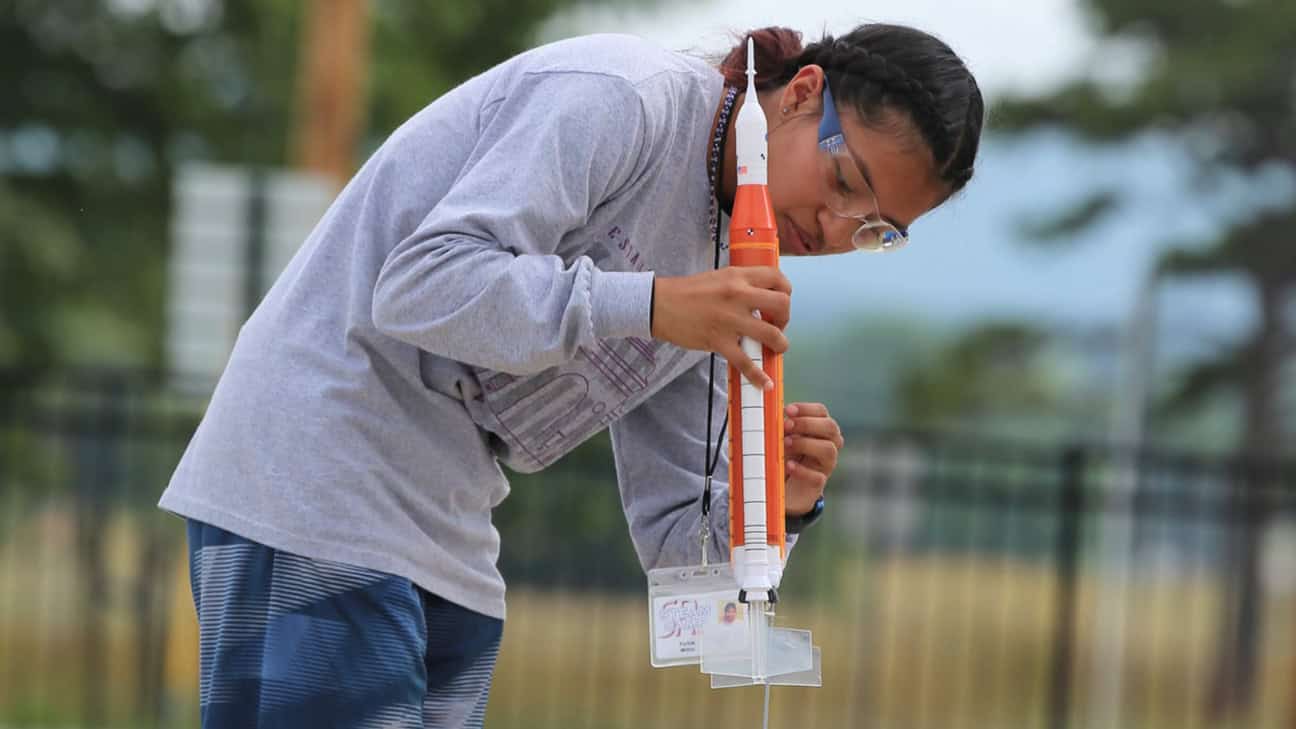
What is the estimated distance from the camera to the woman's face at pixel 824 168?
1784mm

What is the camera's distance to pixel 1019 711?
26.0ft

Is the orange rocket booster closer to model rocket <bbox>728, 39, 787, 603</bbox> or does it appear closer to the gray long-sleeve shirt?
model rocket <bbox>728, 39, 787, 603</bbox>

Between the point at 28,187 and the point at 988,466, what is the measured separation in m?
9.58

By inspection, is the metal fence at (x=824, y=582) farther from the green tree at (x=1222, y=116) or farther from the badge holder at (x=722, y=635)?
the green tree at (x=1222, y=116)

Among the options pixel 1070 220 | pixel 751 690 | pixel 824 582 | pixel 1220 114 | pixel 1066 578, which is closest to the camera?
pixel 1066 578

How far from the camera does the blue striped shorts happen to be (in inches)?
67.4

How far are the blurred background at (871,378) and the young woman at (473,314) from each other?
194 mm

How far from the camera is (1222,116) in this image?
1352 cm

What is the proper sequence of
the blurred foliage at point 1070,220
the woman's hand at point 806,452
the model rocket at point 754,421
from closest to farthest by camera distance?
the model rocket at point 754,421 < the woman's hand at point 806,452 < the blurred foliage at point 1070,220

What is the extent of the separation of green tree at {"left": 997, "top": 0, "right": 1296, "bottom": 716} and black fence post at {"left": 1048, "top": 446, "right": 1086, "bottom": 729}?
6.77m

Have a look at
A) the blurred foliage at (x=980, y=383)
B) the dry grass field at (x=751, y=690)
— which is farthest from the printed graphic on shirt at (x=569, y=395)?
the blurred foliage at (x=980, y=383)

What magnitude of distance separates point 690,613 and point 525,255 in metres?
0.53

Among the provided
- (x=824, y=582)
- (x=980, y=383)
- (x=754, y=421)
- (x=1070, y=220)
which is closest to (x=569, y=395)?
(x=754, y=421)

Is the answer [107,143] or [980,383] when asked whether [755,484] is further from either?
[980,383]
